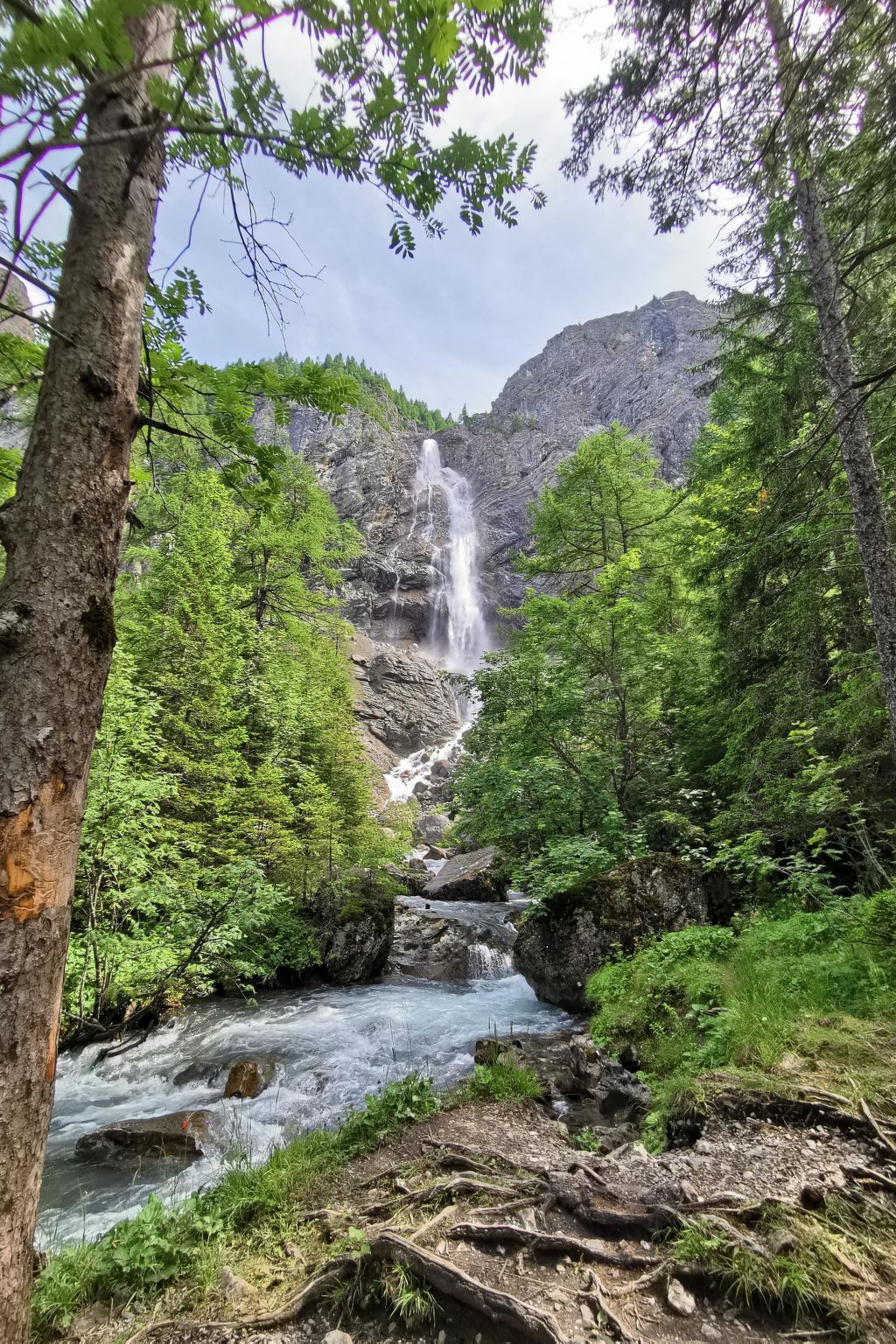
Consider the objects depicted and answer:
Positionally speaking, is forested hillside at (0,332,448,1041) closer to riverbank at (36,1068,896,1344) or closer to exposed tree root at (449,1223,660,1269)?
riverbank at (36,1068,896,1344)

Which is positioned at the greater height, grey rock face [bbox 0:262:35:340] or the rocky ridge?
the rocky ridge

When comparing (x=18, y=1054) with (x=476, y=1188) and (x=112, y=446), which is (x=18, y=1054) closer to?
(x=112, y=446)

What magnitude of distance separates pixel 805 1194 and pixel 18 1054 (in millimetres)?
3196

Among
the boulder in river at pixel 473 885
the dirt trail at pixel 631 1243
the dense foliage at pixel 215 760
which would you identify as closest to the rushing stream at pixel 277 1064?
the dense foliage at pixel 215 760

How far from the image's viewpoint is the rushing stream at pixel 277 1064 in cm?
493

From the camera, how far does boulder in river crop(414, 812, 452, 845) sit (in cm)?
3003

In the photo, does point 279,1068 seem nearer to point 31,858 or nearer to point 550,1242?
point 550,1242

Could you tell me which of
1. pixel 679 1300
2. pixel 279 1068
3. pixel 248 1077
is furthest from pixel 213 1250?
pixel 279 1068

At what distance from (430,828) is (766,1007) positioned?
27.7 meters

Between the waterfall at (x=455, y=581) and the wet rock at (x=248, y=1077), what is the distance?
4201 cm

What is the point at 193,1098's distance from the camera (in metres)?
6.46

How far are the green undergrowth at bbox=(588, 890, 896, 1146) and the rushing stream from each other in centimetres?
229

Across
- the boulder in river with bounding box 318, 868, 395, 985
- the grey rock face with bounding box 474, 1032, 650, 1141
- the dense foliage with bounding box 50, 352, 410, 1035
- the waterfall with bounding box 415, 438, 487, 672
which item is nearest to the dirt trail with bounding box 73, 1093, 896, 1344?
the grey rock face with bounding box 474, 1032, 650, 1141

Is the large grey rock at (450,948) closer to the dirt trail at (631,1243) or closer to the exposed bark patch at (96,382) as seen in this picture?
the dirt trail at (631,1243)
